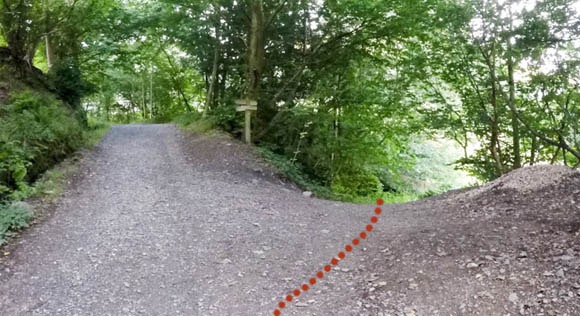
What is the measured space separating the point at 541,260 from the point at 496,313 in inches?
32.3

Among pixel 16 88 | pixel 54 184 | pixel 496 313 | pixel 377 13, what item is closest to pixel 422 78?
pixel 377 13

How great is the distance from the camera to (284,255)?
4.63 m

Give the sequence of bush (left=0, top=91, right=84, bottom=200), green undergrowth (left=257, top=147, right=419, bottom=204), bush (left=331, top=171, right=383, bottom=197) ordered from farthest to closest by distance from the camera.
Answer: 1. bush (left=331, top=171, right=383, bottom=197)
2. green undergrowth (left=257, top=147, right=419, bottom=204)
3. bush (left=0, top=91, right=84, bottom=200)

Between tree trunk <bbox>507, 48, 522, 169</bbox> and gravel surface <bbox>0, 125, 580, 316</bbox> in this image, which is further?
tree trunk <bbox>507, 48, 522, 169</bbox>

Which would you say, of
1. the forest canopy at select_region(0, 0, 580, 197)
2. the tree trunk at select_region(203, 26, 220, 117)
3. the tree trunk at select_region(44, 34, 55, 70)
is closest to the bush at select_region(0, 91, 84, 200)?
the forest canopy at select_region(0, 0, 580, 197)

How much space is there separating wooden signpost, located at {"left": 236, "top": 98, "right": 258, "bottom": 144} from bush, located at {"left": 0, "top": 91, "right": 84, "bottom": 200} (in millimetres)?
3911

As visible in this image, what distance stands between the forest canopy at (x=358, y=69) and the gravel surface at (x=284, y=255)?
6.08 feet

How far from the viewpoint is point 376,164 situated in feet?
40.3

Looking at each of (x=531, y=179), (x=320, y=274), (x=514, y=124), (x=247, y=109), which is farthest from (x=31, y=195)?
(x=514, y=124)

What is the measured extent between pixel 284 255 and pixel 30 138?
5.31 metres

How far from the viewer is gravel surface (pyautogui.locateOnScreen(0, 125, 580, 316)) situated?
3.40 m

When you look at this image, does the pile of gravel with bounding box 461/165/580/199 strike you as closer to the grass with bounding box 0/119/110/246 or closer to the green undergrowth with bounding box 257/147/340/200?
the green undergrowth with bounding box 257/147/340/200

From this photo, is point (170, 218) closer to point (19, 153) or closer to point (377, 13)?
point (19, 153)

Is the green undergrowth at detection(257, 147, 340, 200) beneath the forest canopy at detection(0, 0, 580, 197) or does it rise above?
beneath
